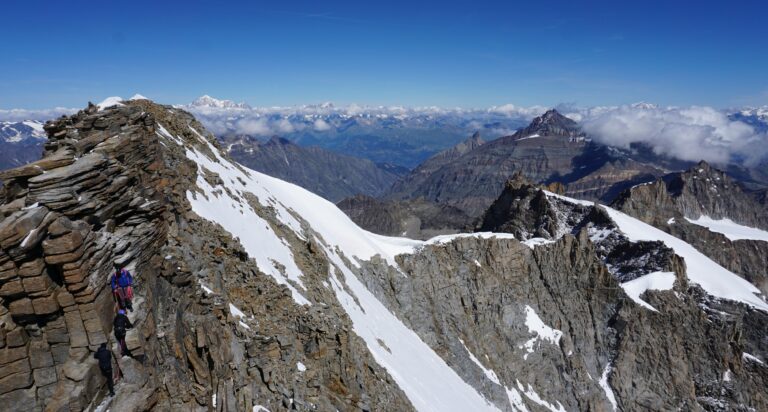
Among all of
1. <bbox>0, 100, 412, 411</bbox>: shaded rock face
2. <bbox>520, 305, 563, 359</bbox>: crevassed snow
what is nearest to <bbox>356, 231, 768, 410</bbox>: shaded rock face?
<bbox>520, 305, 563, 359</bbox>: crevassed snow

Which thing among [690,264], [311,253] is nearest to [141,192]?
[311,253]

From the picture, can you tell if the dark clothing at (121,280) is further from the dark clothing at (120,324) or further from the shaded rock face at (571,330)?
the shaded rock face at (571,330)

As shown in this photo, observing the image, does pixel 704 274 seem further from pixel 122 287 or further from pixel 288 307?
pixel 122 287

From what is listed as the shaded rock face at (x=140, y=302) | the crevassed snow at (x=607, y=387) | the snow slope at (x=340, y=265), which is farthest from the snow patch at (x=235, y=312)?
the crevassed snow at (x=607, y=387)

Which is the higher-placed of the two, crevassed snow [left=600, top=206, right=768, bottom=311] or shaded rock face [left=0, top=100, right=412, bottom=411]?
shaded rock face [left=0, top=100, right=412, bottom=411]

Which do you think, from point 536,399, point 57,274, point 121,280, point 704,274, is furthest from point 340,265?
point 704,274

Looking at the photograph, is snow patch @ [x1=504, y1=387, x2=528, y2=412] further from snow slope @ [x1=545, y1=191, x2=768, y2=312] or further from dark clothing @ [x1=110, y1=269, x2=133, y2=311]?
dark clothing @ [x1=110, y1=269, x2=133, y2=311]
